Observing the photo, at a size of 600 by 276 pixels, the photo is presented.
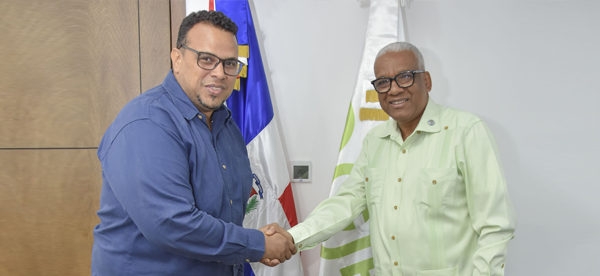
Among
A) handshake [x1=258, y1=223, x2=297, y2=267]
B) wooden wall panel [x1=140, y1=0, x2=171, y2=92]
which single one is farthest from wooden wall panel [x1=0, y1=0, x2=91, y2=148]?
handshake [x1=258, y1=223, x2=297, y2=267]

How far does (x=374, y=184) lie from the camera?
177 centimetres

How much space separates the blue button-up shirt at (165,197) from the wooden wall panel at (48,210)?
100 centimetres

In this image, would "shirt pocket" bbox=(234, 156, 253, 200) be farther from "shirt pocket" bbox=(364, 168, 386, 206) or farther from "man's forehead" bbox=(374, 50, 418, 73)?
"man's forehead" bbox=(374, 50, 418, 73)

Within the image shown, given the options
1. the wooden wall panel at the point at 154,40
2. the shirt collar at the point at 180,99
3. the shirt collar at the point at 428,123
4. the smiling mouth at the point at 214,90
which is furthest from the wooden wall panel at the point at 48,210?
the shirt collar at the point at 428,123

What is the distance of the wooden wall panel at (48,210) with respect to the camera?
7.14ft

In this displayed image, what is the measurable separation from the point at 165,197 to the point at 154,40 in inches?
56.6

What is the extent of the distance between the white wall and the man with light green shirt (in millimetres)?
682

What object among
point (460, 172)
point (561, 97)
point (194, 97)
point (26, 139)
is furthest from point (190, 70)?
point (561, 97)

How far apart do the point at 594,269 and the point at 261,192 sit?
200cm

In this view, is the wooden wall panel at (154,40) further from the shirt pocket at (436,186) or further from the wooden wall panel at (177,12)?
the shirt pocket at (436,186)

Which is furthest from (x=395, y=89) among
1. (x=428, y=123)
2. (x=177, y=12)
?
(x=177, y=12)

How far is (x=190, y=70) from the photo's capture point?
1.51m

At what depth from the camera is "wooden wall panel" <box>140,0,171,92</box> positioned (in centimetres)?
233

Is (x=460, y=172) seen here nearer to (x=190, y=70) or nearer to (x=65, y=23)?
(x=190, y=70)
